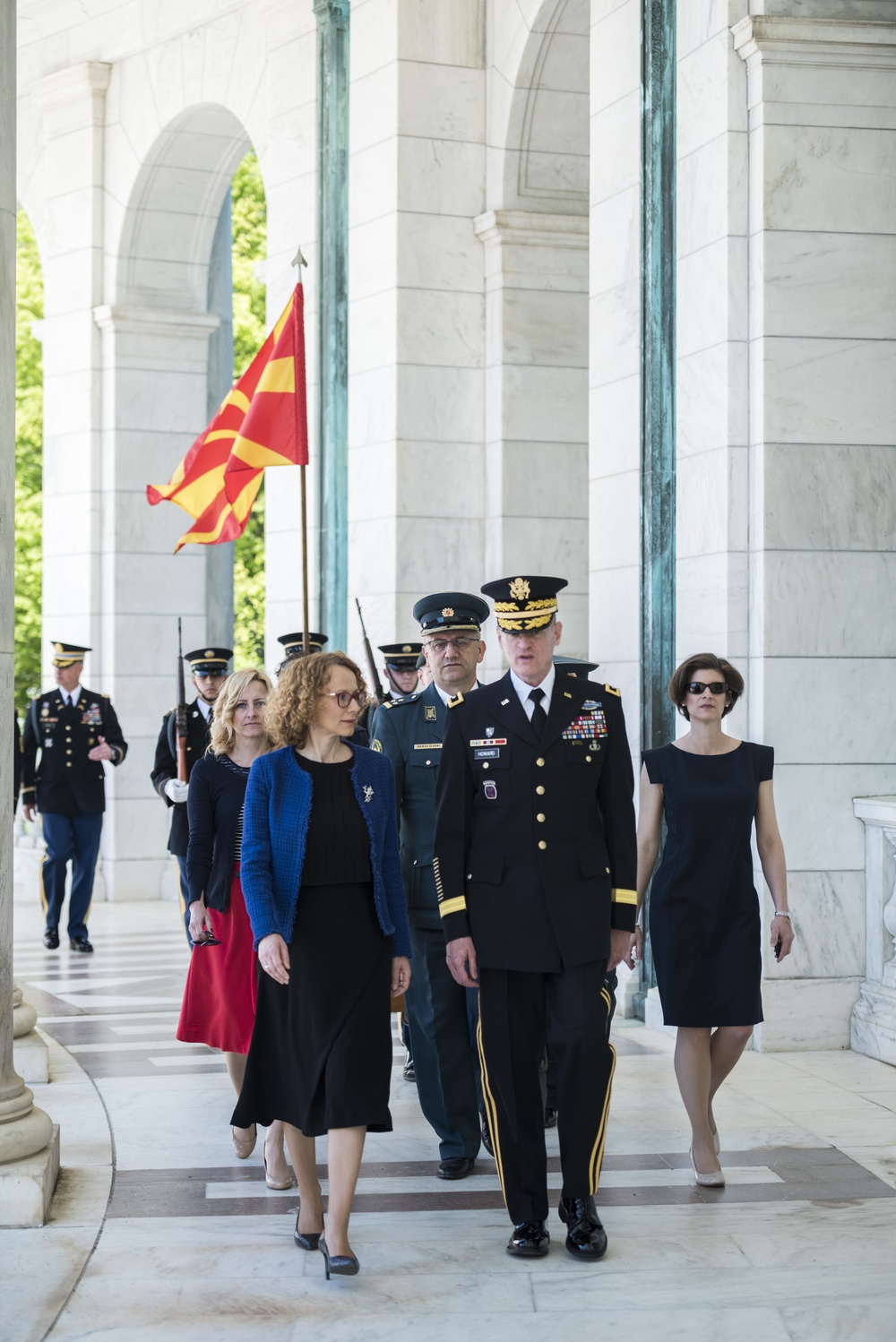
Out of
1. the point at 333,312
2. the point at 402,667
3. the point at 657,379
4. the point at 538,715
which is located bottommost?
the point at 538,715

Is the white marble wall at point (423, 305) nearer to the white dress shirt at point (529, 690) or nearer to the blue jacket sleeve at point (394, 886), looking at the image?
the white dress shirt at point (529, 690)

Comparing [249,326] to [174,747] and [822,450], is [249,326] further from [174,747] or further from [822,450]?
[822,450]

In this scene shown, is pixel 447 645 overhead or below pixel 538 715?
overhead

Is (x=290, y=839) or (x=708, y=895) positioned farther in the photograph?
(x=708, y=895)

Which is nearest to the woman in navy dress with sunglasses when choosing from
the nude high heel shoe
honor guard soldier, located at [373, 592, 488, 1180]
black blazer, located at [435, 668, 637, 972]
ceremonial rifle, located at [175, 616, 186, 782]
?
the nude high heel shoe

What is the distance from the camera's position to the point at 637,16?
10.3 m

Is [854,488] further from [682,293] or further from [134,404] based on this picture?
[134,404]

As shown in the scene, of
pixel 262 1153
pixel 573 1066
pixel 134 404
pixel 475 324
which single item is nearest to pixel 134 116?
pixel 134 404

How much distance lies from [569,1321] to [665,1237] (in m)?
0.84

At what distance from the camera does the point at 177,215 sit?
1783 centimetres

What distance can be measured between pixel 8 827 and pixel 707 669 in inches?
97.8

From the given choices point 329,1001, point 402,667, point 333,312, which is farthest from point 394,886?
point 333,312

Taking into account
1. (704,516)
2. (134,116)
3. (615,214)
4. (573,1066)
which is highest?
(134,116)

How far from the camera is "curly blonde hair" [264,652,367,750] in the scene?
18.8 feet
